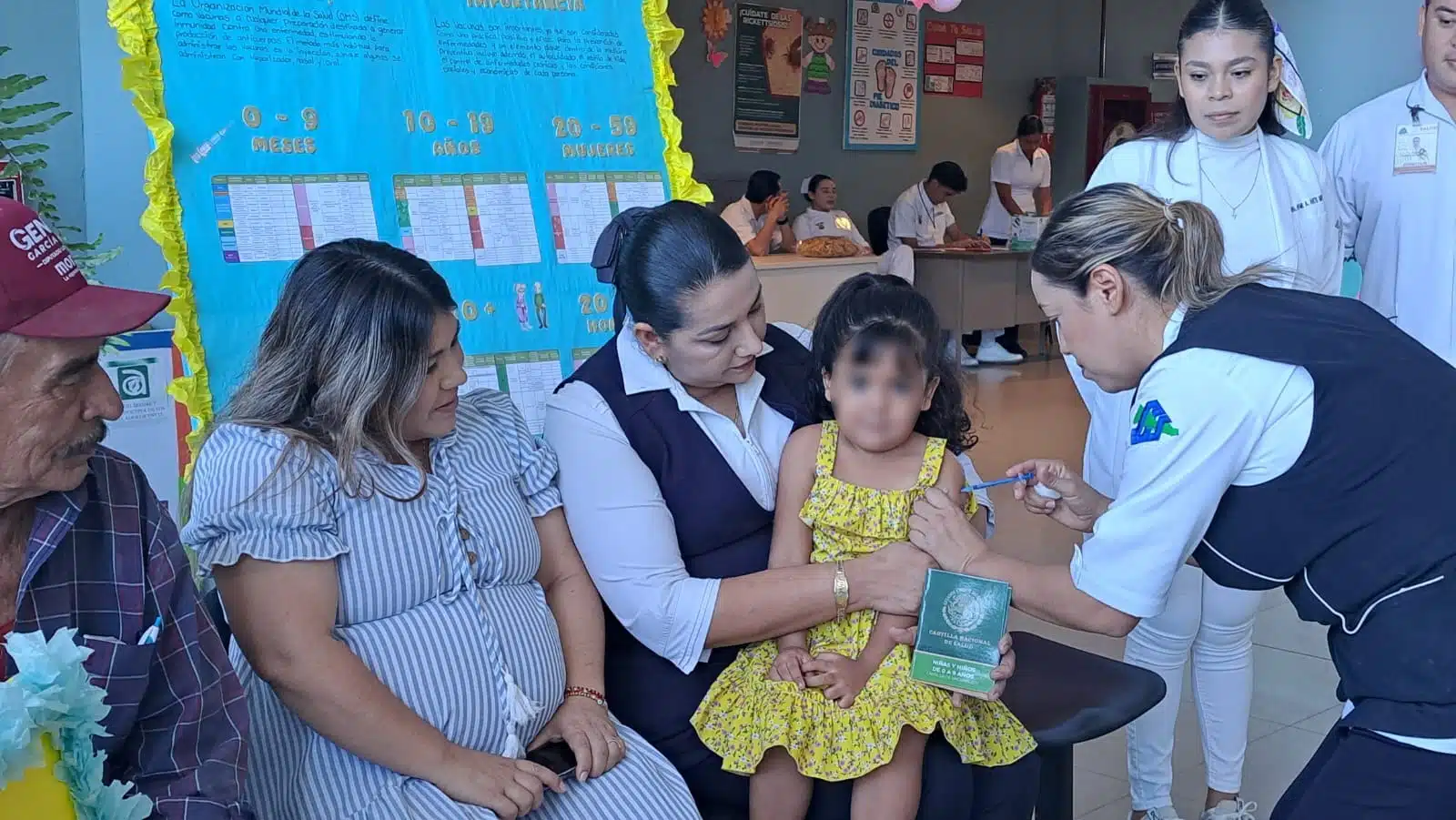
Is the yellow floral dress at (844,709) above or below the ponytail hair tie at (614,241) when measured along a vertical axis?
below

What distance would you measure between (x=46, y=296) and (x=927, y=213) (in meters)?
9.02

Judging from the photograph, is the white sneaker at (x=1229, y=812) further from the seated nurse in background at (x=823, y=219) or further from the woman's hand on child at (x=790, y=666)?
the seated nurse in background at (x=823, y=219)

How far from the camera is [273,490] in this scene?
1.67 m

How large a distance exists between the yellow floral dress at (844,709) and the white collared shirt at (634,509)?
10cm

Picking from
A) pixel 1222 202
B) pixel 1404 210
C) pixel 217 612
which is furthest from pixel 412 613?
pixel 1404 210

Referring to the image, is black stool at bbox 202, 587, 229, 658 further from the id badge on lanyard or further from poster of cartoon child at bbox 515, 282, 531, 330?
the id badge on lanyard

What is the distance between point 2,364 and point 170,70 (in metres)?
1.28

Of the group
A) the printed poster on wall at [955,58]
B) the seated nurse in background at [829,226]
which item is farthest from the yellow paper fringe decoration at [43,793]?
the printed poster on wall at [955,58]

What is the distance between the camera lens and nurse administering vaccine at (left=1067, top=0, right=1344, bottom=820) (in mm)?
2568

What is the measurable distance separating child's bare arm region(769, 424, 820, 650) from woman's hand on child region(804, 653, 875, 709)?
0.08 metres

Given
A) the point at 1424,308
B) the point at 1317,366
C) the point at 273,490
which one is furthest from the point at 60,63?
the point at 1424,308

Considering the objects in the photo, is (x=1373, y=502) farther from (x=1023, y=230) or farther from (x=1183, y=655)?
(x=1023, y=230)

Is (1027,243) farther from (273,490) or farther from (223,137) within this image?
(273,490)

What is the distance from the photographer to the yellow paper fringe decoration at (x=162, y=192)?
234 centimetres
